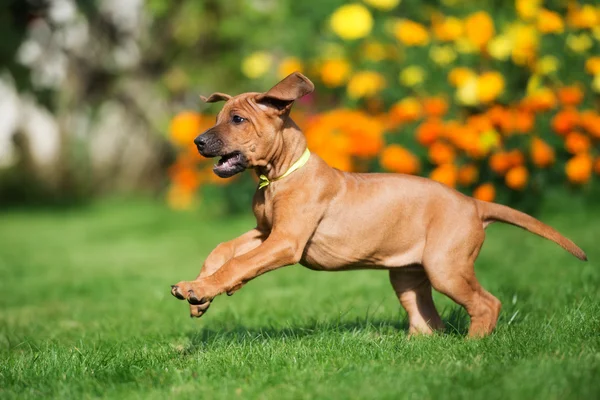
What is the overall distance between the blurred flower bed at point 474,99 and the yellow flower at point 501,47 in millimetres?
12

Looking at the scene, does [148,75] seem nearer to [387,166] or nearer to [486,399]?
[387,166]

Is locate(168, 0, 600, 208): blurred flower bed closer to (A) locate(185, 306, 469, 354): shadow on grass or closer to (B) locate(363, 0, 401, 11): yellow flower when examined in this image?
(B) locate(363, 0, 401, 11): yellow flower

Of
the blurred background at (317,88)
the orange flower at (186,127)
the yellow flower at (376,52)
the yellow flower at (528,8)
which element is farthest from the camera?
the orange flower at (186,127)

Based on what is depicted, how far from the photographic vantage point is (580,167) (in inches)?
328

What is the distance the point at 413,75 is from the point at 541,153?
5.81ft

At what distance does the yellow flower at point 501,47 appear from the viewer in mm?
8633

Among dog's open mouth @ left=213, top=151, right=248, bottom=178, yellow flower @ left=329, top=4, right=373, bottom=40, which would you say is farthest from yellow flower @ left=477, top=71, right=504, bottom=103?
dog's open mouth @ left=213, top=151, right=248, bottom=178

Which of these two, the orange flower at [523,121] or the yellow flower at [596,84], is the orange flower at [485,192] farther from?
the yellow flower at [596,84]

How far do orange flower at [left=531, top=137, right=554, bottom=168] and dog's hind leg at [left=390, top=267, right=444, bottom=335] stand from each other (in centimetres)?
399

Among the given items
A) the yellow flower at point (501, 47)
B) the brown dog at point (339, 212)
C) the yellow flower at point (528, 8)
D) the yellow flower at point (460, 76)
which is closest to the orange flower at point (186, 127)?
the yellow flower at point (460, 76)

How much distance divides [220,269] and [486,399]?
141 centimetres

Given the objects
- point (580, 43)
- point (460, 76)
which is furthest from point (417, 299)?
point (580, 43)

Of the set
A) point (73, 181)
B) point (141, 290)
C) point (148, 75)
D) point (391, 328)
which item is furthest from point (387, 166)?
point (73, 181)

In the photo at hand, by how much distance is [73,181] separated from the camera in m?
14.4
